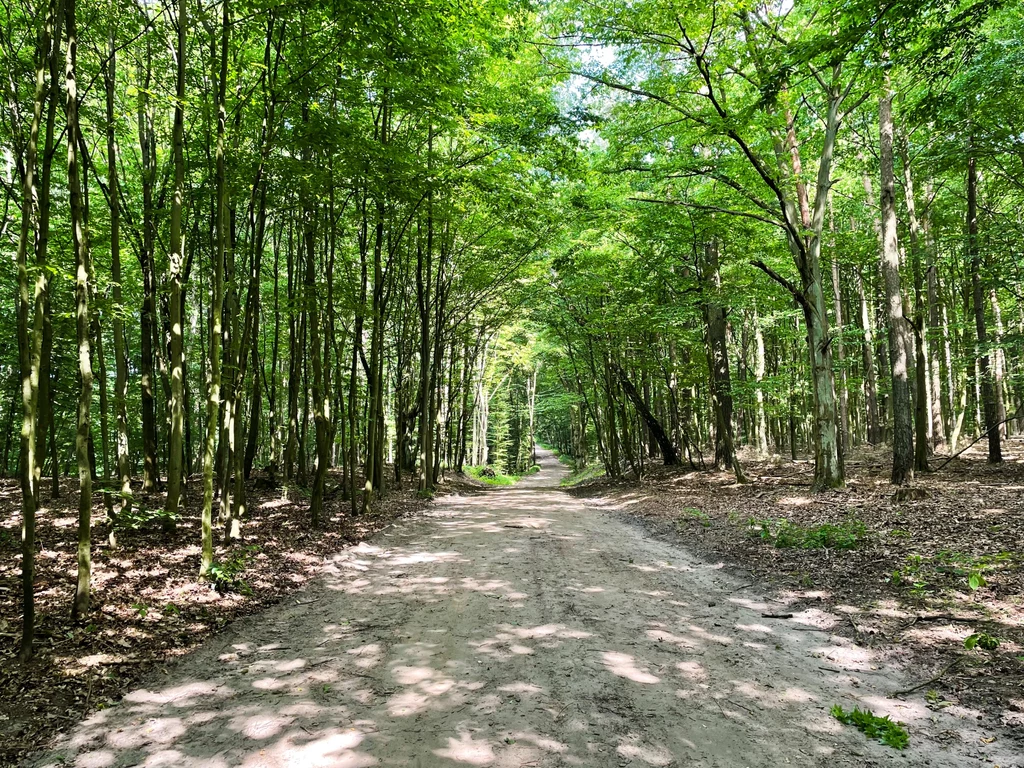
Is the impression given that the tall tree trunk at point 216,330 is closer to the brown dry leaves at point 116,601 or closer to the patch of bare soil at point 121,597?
the patch of bare soil at point 121,597

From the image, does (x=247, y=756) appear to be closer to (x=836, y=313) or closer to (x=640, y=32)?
(x=640, y=32)

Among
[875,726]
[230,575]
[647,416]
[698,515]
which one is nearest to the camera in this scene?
[875,726]

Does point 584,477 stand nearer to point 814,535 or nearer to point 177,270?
point 814,535

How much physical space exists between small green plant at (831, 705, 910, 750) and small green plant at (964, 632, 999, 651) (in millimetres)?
1258

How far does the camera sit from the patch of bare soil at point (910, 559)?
382 cm

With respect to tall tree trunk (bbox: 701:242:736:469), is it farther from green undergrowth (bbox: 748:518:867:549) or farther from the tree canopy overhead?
green undergrowth (bbox: 748:518:867:549)

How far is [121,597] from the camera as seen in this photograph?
5.05m

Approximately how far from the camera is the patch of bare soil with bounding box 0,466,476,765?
353cm

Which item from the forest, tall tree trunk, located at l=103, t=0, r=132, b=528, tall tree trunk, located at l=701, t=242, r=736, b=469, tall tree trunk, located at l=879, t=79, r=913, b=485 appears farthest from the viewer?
tall tree trunk, located at l=701, t=242, r=736, b=469

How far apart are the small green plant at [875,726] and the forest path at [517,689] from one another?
0.07m

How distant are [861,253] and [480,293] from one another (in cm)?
1183

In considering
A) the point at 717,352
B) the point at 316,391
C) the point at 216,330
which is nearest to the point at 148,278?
the point at 316,391

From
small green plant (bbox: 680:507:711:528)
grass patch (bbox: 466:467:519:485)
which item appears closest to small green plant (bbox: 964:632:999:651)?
small green plant (bbox: 680:507:711:528)

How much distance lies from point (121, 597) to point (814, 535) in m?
8.04
